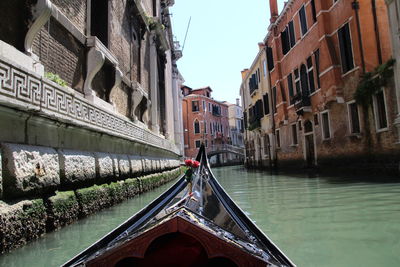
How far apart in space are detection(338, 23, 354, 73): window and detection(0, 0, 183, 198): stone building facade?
5.81m

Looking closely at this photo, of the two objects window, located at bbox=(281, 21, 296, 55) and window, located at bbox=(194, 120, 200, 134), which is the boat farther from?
window, located at bbox=(194, 120, 200, 134)

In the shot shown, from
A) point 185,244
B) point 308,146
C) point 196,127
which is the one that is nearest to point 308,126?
point 308,146

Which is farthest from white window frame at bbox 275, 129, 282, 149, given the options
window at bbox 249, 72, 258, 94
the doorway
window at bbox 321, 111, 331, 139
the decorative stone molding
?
the decorative stone molding

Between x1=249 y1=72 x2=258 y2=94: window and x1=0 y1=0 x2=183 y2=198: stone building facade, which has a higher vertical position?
x1=249 y1=72 x2=258 y2=94: window

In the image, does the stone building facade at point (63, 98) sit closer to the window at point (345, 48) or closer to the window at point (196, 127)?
the window at point (345, 48)

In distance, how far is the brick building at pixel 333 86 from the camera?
25.6 feet

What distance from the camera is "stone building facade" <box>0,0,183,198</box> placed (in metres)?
2.63

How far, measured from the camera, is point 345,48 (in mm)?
9320

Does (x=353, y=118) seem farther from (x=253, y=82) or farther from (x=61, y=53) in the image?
(x=253, y=82)

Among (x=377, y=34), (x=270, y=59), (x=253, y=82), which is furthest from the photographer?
(x=253, y=82)

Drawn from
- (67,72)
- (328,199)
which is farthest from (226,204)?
(67,72)

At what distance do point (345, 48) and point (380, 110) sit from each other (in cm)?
245

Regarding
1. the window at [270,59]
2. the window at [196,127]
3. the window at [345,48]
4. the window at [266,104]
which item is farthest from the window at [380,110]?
the window at [196,127]

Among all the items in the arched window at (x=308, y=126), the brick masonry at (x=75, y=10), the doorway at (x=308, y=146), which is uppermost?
the brick masonry at (x=75, y=10)
